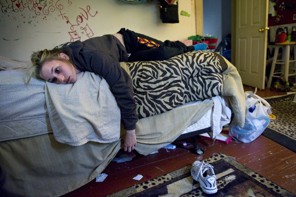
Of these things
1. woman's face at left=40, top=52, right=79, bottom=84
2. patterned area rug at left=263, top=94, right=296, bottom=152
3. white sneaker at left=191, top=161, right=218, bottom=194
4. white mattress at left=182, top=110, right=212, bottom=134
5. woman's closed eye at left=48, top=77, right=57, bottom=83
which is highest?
woman's face at left=40, top=52, right=79, bottom=84

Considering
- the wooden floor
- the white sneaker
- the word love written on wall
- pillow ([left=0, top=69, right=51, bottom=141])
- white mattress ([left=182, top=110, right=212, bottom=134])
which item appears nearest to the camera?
pillow ([left=0, top=69, right=51, bottom=141])

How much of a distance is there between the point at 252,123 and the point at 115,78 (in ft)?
3.52

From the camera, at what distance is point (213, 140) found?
1607mm

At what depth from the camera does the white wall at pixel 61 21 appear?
197cm

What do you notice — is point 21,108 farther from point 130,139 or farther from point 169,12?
point 169,12

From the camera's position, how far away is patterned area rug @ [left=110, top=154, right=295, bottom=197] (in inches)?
41.7

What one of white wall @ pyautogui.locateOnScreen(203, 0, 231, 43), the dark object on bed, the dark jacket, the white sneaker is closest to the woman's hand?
the dark jacket

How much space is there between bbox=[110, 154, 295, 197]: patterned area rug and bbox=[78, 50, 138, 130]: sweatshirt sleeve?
0.36 meters

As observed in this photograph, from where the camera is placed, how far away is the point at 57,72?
1.00m

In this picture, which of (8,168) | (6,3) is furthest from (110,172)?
(6,3)

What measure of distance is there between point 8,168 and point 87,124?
1.36 feet

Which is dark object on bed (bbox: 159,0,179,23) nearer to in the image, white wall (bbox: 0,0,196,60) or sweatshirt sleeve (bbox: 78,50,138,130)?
white wall (bbox: 0,0,196,60)

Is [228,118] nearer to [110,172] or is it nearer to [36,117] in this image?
[110,172]

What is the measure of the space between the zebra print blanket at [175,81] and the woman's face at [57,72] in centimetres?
38
